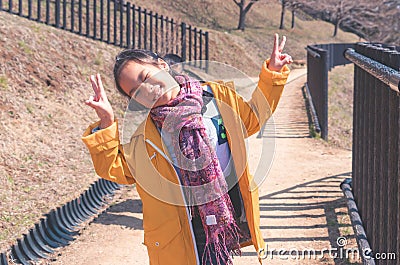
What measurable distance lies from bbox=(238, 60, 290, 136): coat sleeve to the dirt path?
82 centimetres

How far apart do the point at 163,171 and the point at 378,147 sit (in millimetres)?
2308

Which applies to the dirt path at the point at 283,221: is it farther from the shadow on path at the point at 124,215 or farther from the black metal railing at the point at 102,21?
the black metal railing at the point at 102,21

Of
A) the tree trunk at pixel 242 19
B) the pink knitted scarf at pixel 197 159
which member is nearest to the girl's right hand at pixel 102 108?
the pink knitted scarf at pixel 197 159

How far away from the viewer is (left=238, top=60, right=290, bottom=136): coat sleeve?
3.36 meters

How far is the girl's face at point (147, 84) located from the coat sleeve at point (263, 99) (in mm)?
388

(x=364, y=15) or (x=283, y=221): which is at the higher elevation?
(x=283, y=221)

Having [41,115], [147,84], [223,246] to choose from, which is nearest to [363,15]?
[41,115]

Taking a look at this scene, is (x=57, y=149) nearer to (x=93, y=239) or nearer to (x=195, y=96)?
(x=93, y=239)

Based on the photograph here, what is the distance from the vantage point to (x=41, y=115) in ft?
33.4

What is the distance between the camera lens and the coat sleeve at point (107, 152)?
3.14m

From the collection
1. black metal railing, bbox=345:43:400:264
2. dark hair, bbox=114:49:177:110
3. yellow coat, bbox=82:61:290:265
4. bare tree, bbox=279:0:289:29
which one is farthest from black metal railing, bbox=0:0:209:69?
bare tree, bbox=279:0:289:29

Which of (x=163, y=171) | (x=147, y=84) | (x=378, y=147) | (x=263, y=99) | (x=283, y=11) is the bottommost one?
(x=283, y=11)

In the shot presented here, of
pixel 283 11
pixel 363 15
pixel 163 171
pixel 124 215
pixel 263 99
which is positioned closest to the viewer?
pixel 163 171

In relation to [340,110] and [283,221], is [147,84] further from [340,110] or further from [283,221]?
[340,110]
